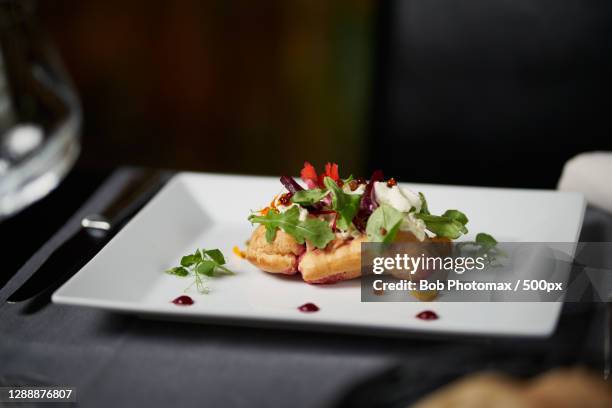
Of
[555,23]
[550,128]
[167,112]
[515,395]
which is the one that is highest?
[555,23]

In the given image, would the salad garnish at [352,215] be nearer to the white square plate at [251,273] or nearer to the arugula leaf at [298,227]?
the arugula leaf at [298,227]

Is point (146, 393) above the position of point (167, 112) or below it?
above

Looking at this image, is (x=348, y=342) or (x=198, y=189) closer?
(x=348, y=342)

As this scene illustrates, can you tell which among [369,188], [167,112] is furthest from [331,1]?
[369,188]

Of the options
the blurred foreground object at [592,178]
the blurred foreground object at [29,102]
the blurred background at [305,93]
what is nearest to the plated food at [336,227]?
the blurred foreground object at [592,178]

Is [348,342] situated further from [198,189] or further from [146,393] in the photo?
[198,189]

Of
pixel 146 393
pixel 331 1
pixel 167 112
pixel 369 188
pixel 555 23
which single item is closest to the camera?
pixel 146 393

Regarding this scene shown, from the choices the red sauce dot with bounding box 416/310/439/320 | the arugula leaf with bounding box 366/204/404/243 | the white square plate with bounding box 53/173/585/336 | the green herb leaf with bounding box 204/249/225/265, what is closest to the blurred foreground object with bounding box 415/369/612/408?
the white square plate with bounding box 53/173/585/336

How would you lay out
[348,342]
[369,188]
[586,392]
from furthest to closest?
[369,188] → [348,342] → [586,392]
